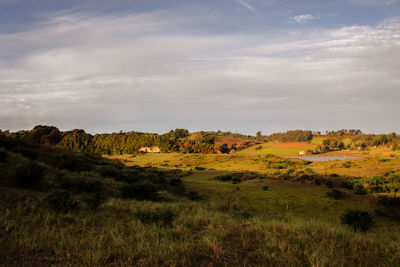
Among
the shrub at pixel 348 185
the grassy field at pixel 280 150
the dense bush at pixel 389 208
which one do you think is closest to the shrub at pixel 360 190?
the shrub at pixel 348 185

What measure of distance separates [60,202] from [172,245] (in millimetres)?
4838

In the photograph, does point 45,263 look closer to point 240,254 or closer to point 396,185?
point 240,254

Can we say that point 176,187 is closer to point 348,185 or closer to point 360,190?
point 360,190

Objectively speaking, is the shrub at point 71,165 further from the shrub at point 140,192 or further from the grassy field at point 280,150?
the grassy field at point 280,150

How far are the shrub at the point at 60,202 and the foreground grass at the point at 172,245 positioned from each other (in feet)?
1.90

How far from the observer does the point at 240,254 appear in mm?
4387

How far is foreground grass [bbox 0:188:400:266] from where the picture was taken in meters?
3.98

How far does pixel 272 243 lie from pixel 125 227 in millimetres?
3836

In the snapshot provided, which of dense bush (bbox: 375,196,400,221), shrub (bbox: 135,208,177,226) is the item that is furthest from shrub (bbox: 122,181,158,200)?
dense bush (bbox: 375,196,400,221)

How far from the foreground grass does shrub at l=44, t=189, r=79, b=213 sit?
58cm

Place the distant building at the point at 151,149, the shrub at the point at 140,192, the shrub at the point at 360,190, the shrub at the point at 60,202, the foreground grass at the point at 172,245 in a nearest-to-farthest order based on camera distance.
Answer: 1. the foreground grass at the point at 172,245
2. the shrub at the point at 60,202
3. the shrub at the point at 140,192
4. the shrub at the point at 360,190
5. the distant building at the point at 151,149

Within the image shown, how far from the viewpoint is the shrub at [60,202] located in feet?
23.3

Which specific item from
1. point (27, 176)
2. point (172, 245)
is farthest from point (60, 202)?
point (172, 245)

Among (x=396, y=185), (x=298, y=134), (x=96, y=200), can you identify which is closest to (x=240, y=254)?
(x=96, y=200)
